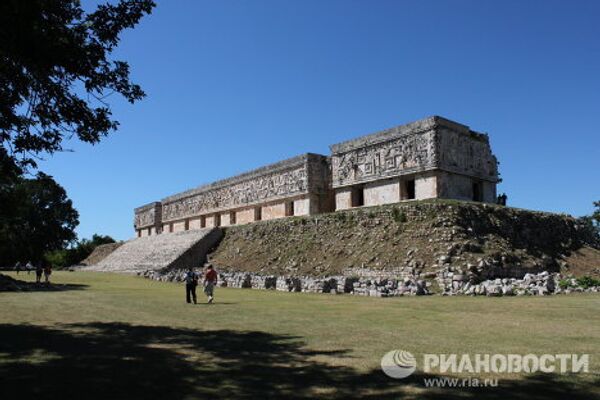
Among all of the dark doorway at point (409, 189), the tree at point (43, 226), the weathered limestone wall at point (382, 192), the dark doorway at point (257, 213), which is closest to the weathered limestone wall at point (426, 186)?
the dark doorway at point (409, 189)

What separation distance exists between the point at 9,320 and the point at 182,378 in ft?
19.8

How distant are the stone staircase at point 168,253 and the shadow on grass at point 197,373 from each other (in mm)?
20255

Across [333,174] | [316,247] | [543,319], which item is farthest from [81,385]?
[333,174]

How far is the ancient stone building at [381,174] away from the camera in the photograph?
72.6 feet

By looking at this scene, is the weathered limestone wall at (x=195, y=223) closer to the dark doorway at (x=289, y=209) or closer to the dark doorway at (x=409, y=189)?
the dark doorway at (x=289, y=209)

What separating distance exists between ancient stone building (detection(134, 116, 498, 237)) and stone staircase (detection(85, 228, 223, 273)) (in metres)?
4.40

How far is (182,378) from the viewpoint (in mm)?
4707

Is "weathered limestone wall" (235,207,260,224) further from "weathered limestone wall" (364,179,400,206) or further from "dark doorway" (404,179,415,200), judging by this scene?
"dark doorway" (404,179,415,200)

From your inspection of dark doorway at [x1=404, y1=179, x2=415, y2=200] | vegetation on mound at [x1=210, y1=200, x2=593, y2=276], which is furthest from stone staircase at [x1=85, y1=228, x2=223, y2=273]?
dark doorway at [x1=404, y1=179, x2=415, y2=200]

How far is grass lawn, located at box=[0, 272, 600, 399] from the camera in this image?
432cm

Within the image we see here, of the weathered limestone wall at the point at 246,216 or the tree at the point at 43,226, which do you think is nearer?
the weathered limestone wall at the point at 246,216
